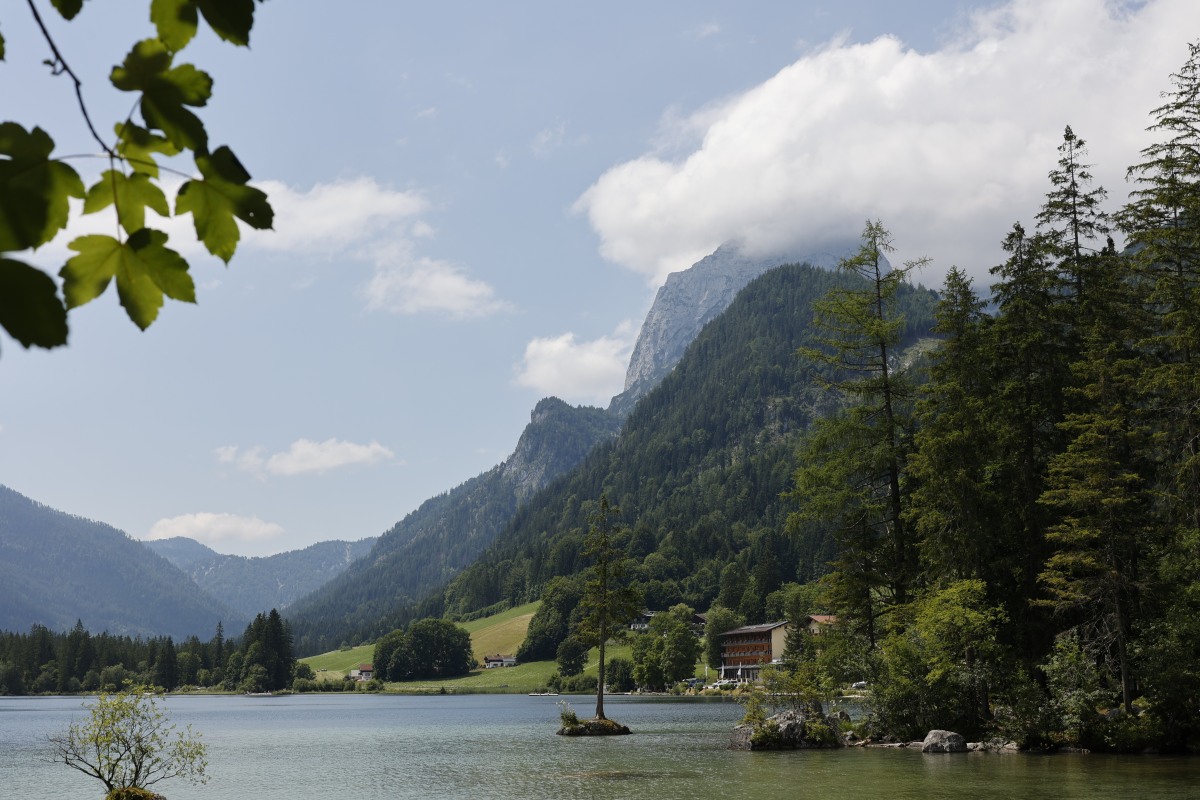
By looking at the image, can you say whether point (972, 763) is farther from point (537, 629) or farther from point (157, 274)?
point (537, 629)

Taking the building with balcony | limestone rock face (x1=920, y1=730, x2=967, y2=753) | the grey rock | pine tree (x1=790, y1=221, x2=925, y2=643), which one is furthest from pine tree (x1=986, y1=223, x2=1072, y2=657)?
→ the building with balcony

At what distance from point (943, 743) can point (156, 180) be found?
41.1m

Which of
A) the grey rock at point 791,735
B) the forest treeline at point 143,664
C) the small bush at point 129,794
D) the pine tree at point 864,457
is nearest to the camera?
the small bush at point 129,794

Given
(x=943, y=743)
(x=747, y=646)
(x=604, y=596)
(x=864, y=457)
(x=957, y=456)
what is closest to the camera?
(x=943, y=743)

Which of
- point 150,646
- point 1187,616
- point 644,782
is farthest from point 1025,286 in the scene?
point 150,646

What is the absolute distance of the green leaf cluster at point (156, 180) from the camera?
1.49 metres

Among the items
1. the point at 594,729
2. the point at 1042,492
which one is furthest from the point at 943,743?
the point at 594,729

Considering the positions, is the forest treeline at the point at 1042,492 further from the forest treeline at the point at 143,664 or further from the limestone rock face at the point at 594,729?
the forest treeline at the point at 143,664

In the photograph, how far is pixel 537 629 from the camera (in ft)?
630

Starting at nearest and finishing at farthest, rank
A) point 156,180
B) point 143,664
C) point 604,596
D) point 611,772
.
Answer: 1. point 156,180
2. point 611,772
3. point 604,596
4. point 143,664

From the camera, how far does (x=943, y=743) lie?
37375 mm

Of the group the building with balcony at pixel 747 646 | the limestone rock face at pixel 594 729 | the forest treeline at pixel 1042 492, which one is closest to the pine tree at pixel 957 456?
the forest treeline at pixel 1042 492

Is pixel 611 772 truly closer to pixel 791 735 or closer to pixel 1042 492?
pixel 791 735

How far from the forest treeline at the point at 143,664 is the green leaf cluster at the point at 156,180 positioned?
182138mm
